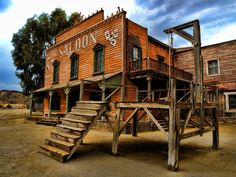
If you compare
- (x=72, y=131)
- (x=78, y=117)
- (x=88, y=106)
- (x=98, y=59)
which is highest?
(x=98, y=59)

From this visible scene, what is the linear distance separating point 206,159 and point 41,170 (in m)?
4.75

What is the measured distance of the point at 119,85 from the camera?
8.55 metres

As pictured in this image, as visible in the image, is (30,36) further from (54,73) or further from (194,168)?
(194,168)

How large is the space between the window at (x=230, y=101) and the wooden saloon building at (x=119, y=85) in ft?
10.3

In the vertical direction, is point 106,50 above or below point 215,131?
above

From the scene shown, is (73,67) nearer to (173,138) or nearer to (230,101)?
(173,138)

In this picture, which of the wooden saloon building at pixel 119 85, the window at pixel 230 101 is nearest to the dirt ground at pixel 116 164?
the wooden saloon building at pixel 119 85

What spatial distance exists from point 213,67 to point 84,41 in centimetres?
1303

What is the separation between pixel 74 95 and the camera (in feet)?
57.0

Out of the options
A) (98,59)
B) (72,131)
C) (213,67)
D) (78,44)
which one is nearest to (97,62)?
(98,59)

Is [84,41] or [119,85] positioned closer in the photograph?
[119,85]

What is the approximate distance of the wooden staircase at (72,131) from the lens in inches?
205

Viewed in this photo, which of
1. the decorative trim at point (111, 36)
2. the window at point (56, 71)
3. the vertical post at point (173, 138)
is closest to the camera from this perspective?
the vertical post at point (173, 138)

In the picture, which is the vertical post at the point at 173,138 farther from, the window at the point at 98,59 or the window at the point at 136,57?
the window at the point at 98,59
